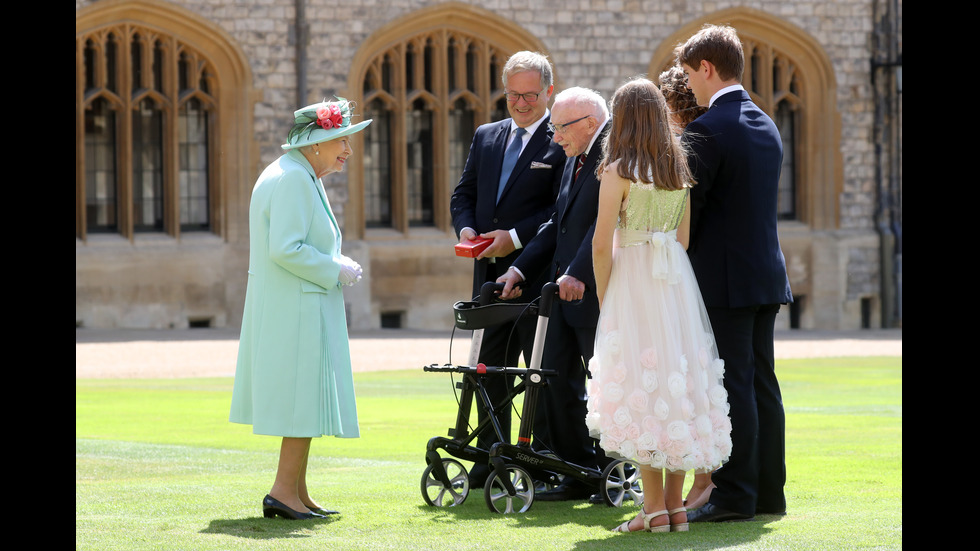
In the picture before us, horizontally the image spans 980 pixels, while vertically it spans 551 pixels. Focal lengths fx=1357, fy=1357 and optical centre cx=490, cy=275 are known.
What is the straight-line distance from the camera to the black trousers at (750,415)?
464 centimetres

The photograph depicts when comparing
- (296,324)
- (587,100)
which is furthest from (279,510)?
(587,100)

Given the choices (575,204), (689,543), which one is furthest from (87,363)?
(689,543)

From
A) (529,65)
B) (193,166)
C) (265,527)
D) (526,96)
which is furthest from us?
(193,166)

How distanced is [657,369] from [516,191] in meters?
1.48

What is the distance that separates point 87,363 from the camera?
12.6 m

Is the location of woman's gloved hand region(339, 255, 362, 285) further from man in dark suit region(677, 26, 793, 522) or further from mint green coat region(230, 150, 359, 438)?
man in dark suit region(677, 26, 793, 522)

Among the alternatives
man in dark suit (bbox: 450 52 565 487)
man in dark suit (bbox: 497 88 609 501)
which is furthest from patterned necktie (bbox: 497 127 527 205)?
man in dark suit (bbox: 497 88 609 501)

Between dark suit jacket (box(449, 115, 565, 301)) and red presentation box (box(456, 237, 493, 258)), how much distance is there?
0.15 metres

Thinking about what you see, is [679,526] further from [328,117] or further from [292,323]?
[328,117]

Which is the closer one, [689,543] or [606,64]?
[689,543]

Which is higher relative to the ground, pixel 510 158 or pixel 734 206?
pixel 510 158

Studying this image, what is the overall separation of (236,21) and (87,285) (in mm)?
3761

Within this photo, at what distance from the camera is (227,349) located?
551 inches

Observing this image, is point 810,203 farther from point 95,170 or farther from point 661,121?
point 661,121
